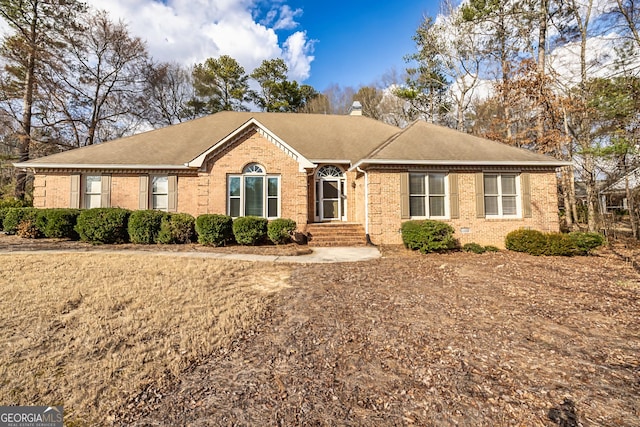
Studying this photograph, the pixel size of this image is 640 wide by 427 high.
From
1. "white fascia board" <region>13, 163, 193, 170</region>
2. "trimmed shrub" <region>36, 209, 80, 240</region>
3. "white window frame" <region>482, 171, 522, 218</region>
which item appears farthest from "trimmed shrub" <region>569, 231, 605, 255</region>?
"trimmed shrub" <region>36, 209, 80, 240</region>

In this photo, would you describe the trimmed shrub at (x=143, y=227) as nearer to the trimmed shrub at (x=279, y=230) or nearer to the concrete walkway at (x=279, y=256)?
the concrete walkway at (x=279, y=256)

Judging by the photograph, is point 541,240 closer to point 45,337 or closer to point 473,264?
point 473,264

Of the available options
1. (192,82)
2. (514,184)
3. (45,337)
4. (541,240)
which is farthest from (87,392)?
(192,82)

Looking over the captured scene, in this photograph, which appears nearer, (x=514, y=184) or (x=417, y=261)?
(x=417, y=261)

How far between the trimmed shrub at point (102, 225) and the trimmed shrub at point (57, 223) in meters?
0.60

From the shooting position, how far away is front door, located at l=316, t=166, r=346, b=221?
14266 mm

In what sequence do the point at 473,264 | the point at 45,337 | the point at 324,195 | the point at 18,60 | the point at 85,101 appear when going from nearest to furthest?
the point at 45,337, the point at 473,264, the point at 324,195, the point at 18,60, the point at 85,101

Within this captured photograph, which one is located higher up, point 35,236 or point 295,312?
point 35,236

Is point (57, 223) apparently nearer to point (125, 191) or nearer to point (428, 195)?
point (125, 191)

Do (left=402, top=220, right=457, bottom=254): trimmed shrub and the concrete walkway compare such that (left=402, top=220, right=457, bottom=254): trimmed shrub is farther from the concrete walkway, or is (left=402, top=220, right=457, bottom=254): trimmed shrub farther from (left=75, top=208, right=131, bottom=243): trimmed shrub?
(left=75, top=208, right=131, bottom=243): trimmed shrub

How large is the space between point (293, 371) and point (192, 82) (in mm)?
31443

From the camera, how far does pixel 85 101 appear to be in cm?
2219

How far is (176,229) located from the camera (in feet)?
34.7

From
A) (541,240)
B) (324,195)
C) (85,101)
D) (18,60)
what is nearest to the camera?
(541,240)
